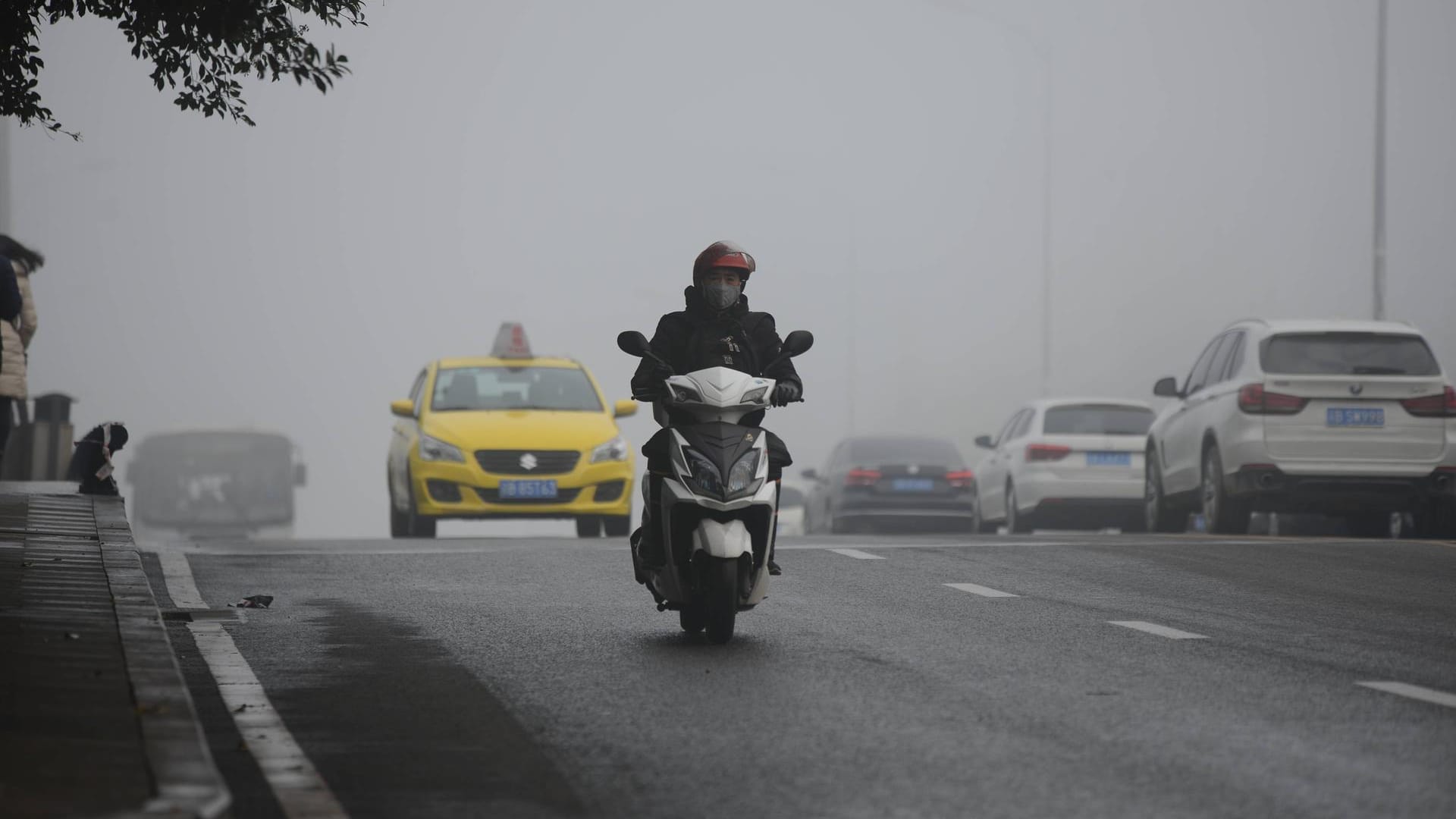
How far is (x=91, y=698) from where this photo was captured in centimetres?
645

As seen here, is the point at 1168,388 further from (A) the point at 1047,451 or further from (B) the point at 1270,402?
(A) the point at 1047,451

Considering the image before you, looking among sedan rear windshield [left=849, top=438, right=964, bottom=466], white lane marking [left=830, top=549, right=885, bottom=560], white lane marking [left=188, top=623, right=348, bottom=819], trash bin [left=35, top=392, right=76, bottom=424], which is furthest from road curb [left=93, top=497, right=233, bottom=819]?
sedan rear windshield [left=849, top=438, right=964, bottom=466]

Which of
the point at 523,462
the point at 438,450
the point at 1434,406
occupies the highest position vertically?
the point at 1434,406

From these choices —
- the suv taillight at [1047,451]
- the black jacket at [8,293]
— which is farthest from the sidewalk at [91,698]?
the suv taillight at [1047,451]

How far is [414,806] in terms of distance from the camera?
18.3ft

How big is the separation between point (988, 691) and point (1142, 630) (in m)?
2.28

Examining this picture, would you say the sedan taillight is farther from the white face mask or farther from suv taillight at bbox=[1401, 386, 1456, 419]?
the white face mask

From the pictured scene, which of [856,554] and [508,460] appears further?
[508,460]

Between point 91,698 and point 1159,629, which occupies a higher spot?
point 91,698

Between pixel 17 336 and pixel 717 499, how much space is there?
7.63 meters

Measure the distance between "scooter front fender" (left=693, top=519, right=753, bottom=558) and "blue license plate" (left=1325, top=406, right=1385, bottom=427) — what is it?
10.2 metres

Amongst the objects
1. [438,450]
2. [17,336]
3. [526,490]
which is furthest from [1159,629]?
[438,450]

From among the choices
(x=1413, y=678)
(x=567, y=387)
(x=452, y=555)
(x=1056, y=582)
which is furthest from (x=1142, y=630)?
(x=567, y=387)

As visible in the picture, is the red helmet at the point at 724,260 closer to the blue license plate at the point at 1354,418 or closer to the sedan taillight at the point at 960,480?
the blue license plate at the point at 1354,418
